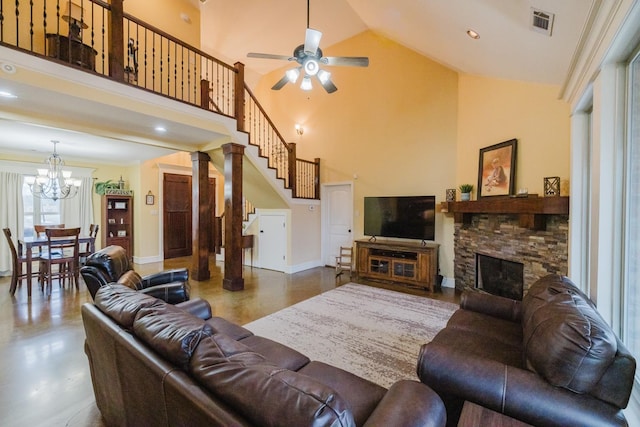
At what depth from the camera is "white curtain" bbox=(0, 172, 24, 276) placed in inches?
209

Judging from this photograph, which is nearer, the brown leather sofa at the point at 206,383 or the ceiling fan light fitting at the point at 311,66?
the brown leather sofa at the point at 206,383

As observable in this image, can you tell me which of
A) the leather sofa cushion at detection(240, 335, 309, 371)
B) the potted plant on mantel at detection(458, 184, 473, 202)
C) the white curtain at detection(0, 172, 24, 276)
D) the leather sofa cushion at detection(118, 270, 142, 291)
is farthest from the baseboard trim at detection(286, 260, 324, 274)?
the white curtain at detection(0, 172, 24, 276)

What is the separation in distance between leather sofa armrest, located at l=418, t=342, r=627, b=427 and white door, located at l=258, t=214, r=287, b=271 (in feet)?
15.8

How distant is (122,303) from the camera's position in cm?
146

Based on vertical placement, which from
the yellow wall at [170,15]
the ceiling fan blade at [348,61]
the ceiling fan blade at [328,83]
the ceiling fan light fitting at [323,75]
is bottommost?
the ceiling fan blade at [328,83]

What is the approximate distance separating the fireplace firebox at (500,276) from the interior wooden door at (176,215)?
714cm

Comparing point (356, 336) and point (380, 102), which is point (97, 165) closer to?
point (380, 102)

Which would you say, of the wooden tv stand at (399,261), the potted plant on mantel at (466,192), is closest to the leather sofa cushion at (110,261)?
the wooden tv stand at (399,261)

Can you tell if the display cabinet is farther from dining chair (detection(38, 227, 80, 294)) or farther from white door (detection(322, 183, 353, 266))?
white door (detection(322, 183, 353, 266))

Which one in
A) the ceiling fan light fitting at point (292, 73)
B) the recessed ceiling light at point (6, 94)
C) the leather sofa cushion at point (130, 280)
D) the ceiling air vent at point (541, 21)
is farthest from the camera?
the ceiling fan light fitting at point (292, 73)

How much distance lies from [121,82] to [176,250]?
5.35 meters

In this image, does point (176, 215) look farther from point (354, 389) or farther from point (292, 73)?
point (354, 389)

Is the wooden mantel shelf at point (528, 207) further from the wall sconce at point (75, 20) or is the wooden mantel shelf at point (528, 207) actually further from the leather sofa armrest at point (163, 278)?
the wall sconce at point (75, 20)

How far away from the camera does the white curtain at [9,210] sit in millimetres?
5301
